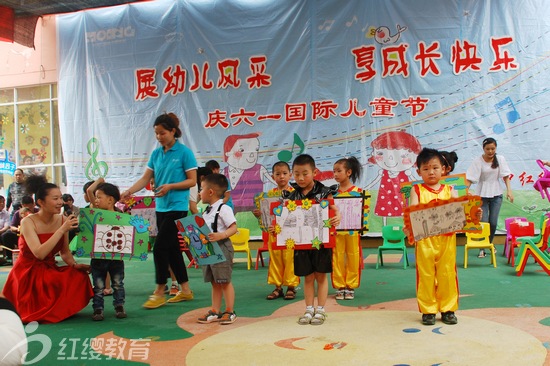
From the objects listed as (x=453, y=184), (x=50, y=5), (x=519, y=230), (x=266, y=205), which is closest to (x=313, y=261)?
(x=266, y=205)

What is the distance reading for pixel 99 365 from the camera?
3135 mm

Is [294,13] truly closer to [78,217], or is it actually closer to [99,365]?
[78,217]

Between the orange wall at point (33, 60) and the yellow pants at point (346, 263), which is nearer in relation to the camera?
the yellow pants at point (346, 263)

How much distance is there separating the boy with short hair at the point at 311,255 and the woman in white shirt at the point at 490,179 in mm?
3818

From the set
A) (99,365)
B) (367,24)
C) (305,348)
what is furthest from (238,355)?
(367,24)

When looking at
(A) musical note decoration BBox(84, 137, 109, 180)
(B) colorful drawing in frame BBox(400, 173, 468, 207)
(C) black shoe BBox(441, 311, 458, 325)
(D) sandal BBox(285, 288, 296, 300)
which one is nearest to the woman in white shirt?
(B) colorful drawing in frame BBox(400, 173, 468, 207)

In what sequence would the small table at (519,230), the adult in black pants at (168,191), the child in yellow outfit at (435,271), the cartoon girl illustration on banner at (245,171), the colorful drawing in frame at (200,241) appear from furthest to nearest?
the cartoon girl illustration on banner at (245,171) → the small table at (519,230) → the adult in black pants at (168,191) → the colorful drawing in frame at (200,241) → the child in yellow outfit at (435,271)

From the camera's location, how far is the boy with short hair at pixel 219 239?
4.08 m

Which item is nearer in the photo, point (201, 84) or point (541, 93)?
point (541, 93)

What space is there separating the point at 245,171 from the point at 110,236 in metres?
4.93

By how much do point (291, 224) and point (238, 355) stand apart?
1.08 meters

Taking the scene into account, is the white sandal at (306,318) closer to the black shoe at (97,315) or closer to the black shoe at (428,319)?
the black shoe at (428,319)

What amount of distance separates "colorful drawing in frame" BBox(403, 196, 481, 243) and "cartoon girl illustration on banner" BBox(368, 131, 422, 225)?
4.81 meters

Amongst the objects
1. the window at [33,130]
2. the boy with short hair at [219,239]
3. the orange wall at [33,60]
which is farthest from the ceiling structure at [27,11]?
the boy with short hair at [219,239]
